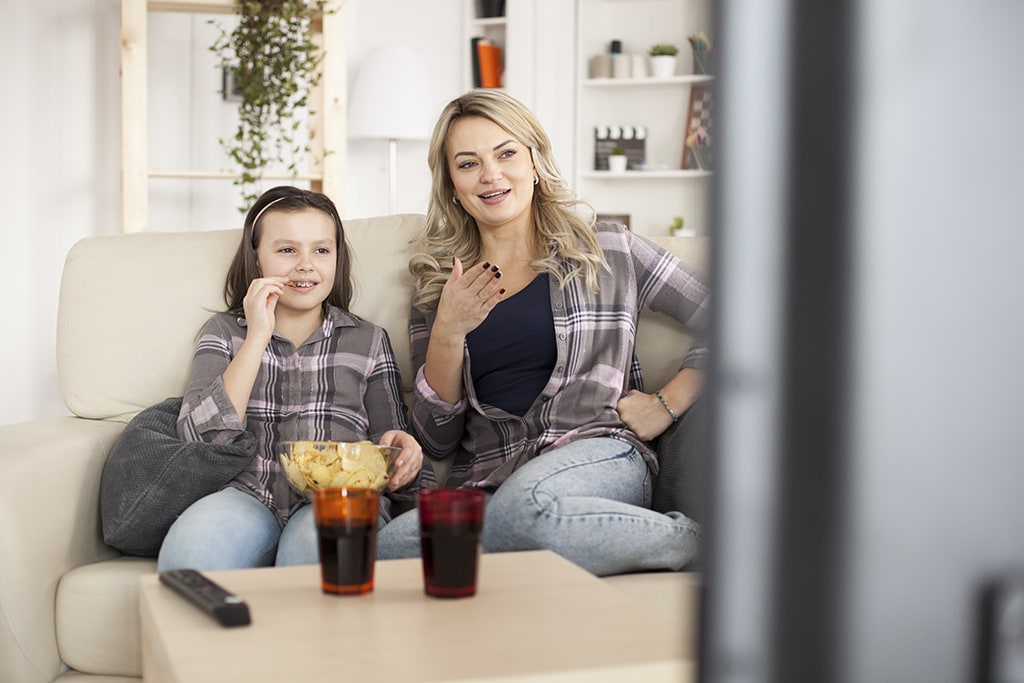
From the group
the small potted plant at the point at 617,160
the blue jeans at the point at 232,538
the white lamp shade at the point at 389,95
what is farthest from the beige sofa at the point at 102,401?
the small potted plant at the point at 617,160

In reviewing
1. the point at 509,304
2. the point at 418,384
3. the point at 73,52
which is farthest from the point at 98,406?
the point at 73,52

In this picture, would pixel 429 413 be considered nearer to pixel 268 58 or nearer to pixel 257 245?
pixel 257 245

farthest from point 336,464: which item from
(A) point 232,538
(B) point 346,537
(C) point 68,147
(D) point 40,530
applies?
(C) point 68,147

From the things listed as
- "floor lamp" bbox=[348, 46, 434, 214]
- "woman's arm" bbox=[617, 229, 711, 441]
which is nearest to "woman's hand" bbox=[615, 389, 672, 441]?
"woman's arm" bbox=[617, 229, 711, 441]

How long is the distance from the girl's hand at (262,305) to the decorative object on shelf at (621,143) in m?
2.99

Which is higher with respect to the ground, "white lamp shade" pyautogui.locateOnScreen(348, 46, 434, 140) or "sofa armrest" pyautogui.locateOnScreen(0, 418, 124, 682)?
"white lamp shade" pyautogui.locateOnScreen(348, 46, 434, 140)

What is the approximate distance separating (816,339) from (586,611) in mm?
883

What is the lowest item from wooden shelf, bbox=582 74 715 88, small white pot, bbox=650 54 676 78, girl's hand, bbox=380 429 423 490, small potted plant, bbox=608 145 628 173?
girl's hand, bbox=380 429 423 490

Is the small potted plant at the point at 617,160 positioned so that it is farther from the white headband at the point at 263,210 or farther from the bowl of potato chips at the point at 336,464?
the bowl of potato chips at the point at 336,464

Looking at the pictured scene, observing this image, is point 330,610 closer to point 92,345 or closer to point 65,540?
point 65,540

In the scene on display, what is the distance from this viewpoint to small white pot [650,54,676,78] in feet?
15.0

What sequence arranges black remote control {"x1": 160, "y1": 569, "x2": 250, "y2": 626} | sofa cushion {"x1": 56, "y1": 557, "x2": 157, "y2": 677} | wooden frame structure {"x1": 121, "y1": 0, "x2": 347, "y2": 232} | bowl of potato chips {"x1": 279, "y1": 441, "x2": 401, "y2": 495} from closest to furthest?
black remote control {"x1": 160, "y1": 569, "x2": 250, "y2": 626}
bowl of potato chips {"x1": 279, "y1": 441, "x2": 401, "y2": 495}
sofa cushion {"x1": 56, "y1": 557, "x2": 157, "y2": 677}
wooden frame structure {"x1": 121, "y1": 0, "x2": 347, "y2": 232}

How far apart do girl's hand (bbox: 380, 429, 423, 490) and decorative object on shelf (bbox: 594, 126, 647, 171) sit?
311cm

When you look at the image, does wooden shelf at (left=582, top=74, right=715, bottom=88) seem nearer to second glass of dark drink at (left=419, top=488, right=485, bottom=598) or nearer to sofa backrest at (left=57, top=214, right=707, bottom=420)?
sofa backrest at (left=57, top=214, right=707, bottom=420)
